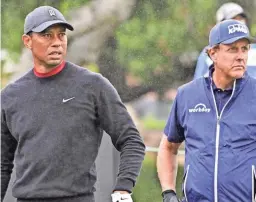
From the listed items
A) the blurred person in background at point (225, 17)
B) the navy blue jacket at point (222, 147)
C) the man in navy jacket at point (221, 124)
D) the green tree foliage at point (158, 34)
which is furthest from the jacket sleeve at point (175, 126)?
the green tree foliage at point (158, 34)

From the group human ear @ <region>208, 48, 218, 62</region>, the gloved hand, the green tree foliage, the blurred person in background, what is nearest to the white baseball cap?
the blurred person in background

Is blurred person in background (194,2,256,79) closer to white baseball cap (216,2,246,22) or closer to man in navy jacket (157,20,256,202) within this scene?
white baseball cap (216,2,246,22)

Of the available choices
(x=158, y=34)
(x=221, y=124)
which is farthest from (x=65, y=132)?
(x=158, y=34)

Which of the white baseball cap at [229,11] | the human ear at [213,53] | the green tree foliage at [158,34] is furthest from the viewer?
the green tree foliage at [158,34]

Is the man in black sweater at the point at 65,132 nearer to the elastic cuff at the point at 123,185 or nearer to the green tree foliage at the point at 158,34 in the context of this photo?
the elastic cuff at the point at 123,185

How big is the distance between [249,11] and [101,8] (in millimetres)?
1694

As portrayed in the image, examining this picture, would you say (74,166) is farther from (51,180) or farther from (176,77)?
(176,77)

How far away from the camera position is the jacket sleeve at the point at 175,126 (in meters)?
4.66

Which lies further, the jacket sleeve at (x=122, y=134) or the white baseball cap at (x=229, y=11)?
the white baseball cap at (x=229, y=11)

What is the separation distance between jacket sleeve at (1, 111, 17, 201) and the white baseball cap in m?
2.34

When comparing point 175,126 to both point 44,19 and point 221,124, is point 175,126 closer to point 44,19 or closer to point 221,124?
point 221,124

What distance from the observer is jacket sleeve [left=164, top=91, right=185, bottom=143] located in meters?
4.66

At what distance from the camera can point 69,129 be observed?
4.47m

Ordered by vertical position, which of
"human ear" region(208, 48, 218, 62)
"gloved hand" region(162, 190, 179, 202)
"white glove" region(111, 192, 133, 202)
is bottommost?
"white glove" region(111, 192, 133, 202)
